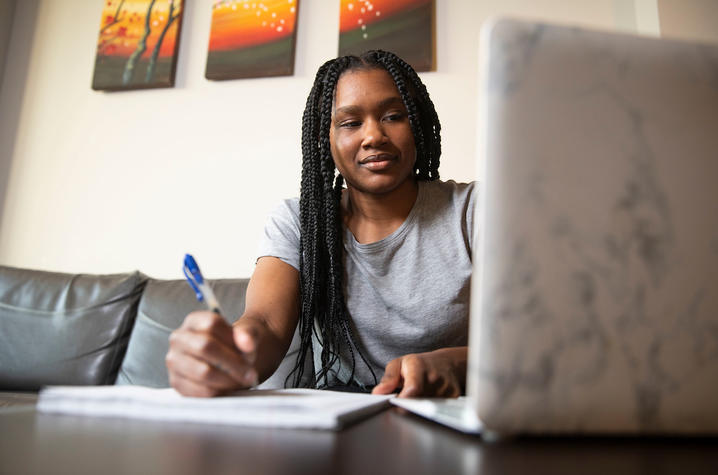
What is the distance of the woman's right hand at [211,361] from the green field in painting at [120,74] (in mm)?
1707

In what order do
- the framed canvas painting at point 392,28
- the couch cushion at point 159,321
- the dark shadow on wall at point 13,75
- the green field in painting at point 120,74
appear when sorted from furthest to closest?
the dark shadow on wall at point 13,75
the green field in painting at point 120,74
the framed canvas painting at point 392,28
the couch cushion at point 159,321

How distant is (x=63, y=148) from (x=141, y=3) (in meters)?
0.67

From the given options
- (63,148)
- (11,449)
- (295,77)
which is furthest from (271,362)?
(63,148)

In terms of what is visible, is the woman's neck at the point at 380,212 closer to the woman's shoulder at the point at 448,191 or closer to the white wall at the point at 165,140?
the woman's shoulder at the point at 448,191

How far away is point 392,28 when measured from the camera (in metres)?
1.77

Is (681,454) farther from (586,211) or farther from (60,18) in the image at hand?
(60,18)

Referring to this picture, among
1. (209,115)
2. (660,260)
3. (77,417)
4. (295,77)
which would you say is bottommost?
(77,417)

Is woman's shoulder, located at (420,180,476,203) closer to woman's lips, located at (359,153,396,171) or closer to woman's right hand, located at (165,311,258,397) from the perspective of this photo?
woman's lips, located at (359,153,396,171)

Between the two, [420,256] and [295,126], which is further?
[295,126]

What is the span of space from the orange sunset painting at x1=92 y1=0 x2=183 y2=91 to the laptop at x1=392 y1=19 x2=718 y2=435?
6.24 ft

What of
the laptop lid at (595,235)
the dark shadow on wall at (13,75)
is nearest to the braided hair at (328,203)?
the laptop lid at (595,235)

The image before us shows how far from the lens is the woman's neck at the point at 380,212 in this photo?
1.05m

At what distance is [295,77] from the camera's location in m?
1.84

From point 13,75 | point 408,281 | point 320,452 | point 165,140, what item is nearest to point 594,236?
point 320,452
